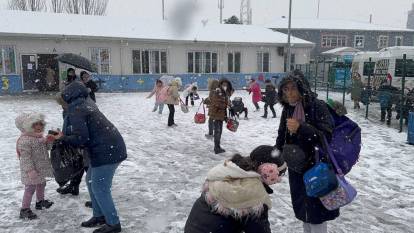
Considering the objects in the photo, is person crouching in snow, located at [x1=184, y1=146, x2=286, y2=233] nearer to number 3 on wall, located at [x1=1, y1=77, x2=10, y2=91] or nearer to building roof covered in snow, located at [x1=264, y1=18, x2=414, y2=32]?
number 3 on wall, located at [x1=1, y1=77, x2=10, y2=91]

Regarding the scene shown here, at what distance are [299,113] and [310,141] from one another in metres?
0.25

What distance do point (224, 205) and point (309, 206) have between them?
1.06 meters

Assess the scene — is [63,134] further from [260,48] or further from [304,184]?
[260,48]

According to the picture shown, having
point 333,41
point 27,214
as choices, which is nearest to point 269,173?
point 27,214

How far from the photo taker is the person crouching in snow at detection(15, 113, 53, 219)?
15.1 feet

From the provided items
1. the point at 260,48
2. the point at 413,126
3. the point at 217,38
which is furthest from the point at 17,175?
the point at 260,48

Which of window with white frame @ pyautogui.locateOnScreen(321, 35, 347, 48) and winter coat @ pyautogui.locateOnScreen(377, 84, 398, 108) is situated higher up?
window with white frame @ pyautogui.locateOnScreen(321, 35, 347, 48)

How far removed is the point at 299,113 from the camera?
3.09 m

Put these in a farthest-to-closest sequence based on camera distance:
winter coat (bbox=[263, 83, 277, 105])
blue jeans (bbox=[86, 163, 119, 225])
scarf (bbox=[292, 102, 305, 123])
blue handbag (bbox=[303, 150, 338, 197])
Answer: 1. winter coat (bbox=[263, 83, 277, 105])
2. blue jeans (bbox=[86, 163, 119, 225])
3. scarf (bbox=[292, 102, 305, 123])
4. blue handbag (bbox=[303, 150, 338, 197])

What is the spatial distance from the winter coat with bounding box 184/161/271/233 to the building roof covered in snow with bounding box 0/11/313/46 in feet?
68.3

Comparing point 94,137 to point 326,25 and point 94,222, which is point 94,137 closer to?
point 94,222

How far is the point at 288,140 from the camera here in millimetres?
3260

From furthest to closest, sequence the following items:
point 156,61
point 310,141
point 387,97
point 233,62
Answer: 1. point 233,62
2. point 156,61
3. point 387,97
4. point 310,141

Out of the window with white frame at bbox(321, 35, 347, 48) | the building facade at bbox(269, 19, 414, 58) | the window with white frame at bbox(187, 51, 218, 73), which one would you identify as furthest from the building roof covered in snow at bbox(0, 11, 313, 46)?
the window with white frame at bbox(321, 35, 347, 48)
